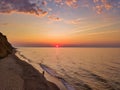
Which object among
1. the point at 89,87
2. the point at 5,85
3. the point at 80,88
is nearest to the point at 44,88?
the point at 5,85

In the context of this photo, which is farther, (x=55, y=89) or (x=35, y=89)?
(x=55, y=89)

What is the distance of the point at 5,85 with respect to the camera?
48.2 feet

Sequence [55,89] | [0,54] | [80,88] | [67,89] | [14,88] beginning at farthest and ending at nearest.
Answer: [0,54], [80,88], [67,89], [55,89], [14,88]

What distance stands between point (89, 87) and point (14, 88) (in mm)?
11724

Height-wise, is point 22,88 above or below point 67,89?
above

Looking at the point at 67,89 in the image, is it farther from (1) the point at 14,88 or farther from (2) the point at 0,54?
(2) the point at 0,54

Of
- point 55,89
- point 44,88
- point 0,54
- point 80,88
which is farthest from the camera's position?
point 0,54

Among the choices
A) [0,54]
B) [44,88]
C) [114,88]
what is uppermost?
[0,54]

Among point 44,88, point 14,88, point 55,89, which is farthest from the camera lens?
point 55,89

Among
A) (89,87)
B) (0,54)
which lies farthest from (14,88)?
(0,54)

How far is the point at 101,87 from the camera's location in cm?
2131

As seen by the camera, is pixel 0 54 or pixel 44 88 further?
pixel 0 54

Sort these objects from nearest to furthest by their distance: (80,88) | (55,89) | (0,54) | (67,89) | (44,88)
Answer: (44,88) < (55,89) < (67,89) < (80,88) < (0,54)

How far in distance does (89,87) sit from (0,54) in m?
25.8
